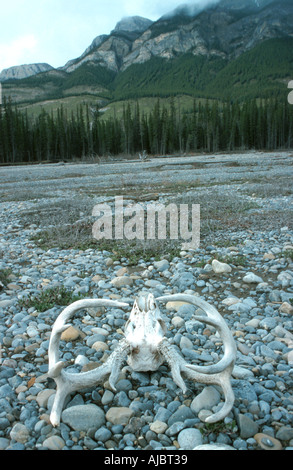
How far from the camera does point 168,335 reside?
385cm

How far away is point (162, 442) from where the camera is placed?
7.84 feet

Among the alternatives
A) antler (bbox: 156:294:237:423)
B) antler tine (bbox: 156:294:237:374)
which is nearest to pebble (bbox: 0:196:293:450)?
antler (bbox: 156:294:237:423)

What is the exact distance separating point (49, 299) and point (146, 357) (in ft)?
7.27

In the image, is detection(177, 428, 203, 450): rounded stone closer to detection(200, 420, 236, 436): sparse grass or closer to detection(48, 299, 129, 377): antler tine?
detection(200, 420, 236, 436): sparse grass

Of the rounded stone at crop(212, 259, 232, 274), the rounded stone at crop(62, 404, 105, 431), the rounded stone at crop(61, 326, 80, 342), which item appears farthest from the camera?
the rounded stone at crop(212, 259, 232, 274)

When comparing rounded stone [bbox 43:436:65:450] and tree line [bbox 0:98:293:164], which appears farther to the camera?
tree line [bbox 0:98:293:164]

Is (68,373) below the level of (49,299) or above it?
above

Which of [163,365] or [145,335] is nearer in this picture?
[145,335]

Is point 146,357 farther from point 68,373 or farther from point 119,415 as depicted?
point 68,373

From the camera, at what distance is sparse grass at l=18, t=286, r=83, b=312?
14.9 feet

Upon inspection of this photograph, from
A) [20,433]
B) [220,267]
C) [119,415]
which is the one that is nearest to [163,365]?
[119,415]

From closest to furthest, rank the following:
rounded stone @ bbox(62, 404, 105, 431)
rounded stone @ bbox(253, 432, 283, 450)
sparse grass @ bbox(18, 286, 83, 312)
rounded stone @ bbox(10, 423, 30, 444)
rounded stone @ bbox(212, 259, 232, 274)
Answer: rounded stone @ bbox(253, 432, 283, 450)
rounded stone @ bbox(10, 423, 30, 444)
rounded stone @ bbox(62, 404, 105, 431)
sparse grass @ bbox(18, 286, 83, 312)
rounded stone @ bbox(212, 259, 232, 274)

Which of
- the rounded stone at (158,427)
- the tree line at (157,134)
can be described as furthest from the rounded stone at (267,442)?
A: the tree line at (157,134)
